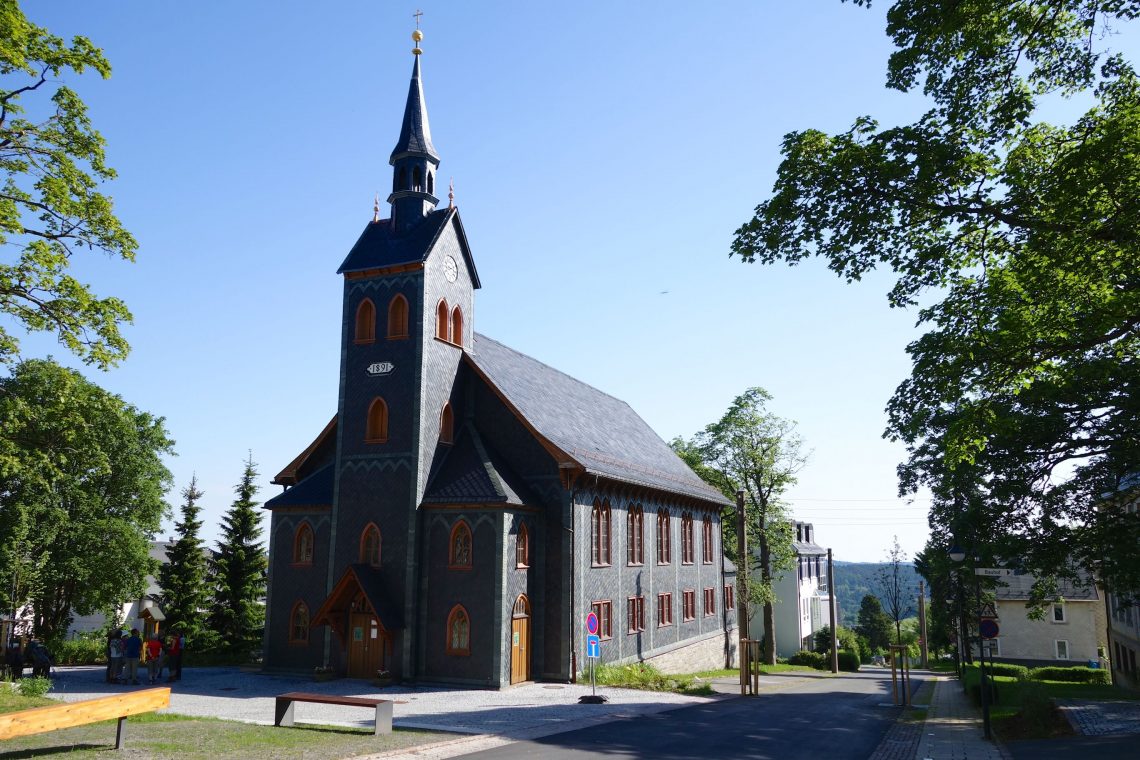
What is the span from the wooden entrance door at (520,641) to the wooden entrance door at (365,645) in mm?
4142

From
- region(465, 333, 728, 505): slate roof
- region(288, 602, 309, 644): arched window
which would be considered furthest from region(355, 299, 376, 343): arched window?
region(288, 602, 309, 644): arched window

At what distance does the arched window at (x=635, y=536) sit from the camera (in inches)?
1281

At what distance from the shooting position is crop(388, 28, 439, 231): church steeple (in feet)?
99.3

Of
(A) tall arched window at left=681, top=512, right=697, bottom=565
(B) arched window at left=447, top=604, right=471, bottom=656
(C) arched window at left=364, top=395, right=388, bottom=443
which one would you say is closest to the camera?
(B) arched window at left=447, top=604, right=471, bottom=656

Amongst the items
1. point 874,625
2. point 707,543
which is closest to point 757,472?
point 707,543

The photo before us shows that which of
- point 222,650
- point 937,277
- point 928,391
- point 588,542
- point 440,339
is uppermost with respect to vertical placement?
point 440,339

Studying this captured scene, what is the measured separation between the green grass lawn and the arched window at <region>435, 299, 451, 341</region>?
14.8 metres

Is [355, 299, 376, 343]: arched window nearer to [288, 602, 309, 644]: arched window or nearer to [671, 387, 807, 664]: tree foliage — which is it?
[288, 602, 309, 644]: arched window

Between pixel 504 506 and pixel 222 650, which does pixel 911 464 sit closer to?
pixel 504 506

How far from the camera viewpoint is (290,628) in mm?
28484

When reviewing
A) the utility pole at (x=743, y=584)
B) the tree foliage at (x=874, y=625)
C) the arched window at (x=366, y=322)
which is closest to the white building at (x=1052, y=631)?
the tree foliage at (x=874, y=625)

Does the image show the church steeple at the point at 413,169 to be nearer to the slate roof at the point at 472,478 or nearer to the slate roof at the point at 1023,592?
the slate roof at the point at 472,478

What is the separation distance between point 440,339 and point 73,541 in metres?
23.3

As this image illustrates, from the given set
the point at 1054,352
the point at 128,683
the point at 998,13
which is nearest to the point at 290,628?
the point at 128,683
